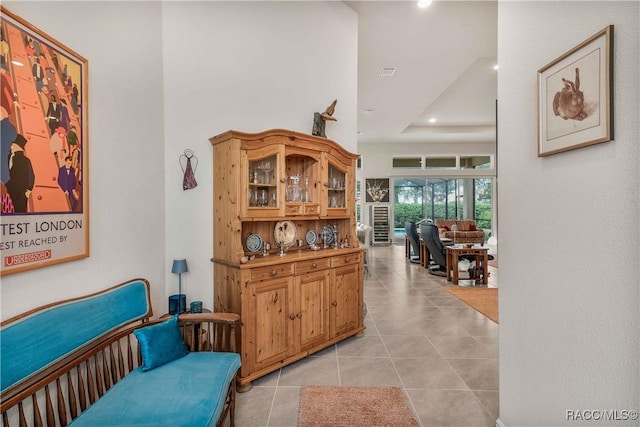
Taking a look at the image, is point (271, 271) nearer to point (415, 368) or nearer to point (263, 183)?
point (263, 183)

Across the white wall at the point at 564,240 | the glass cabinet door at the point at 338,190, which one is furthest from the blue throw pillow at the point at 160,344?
A: the white wall at the point at 564,240

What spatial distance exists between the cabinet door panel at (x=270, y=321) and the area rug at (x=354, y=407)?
0.39 metres

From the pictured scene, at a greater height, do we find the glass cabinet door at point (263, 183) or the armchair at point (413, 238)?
the glass cabinet door at point (263, 183)

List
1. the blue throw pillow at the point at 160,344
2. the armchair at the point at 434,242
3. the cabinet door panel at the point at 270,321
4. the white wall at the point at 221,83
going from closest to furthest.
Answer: the blue throw pillow at the point at 160,344, the cabinet door panel at the point at 270,321, the white wall at the point at 221,83, the armchair at the point at 434,242

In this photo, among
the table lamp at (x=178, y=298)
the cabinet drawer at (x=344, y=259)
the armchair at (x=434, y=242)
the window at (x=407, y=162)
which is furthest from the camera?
the window at (x=407, y=162)

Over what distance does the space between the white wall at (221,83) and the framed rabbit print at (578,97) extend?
88.0 inches

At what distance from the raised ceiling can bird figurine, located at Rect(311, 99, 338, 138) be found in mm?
1346

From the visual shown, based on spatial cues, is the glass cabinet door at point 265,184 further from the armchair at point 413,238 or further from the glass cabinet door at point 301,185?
the armchair at point 413,238

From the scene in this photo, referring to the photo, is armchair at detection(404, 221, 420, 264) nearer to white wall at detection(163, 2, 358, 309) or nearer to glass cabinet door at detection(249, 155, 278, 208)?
white wall at detection(163, 2, 358, 309)

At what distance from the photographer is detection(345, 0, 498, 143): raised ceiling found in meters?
3.65

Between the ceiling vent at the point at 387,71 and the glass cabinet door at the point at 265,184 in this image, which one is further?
the ceiling vent at the point at 387,71

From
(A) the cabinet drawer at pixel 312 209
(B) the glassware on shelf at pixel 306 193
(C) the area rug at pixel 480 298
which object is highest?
(B) the glassware on shelf at pixel 306 193

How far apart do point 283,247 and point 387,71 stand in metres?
3.75

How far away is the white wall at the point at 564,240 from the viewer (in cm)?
115
